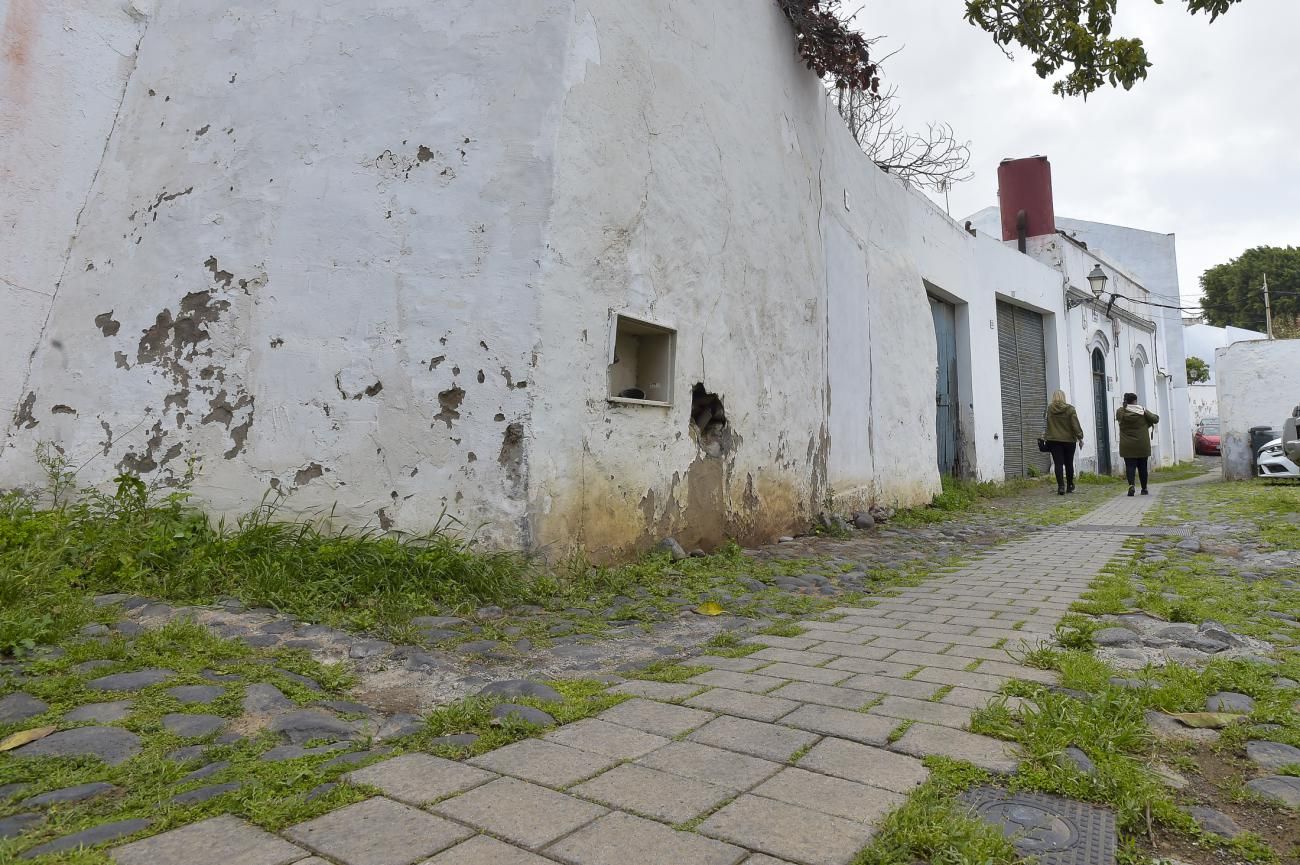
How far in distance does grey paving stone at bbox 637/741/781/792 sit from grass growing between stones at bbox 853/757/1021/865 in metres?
0.36

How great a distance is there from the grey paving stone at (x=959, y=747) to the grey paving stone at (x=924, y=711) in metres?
0.07

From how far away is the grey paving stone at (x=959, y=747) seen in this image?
1996 mm

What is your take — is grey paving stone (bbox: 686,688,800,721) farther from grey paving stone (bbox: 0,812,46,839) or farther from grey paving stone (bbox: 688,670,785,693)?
grey paving stone (bbox: 0,812,46,839)

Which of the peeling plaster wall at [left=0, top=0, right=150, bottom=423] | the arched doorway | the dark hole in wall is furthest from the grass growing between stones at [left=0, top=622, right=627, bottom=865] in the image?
the arched doorway

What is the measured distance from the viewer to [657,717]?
2.37 m

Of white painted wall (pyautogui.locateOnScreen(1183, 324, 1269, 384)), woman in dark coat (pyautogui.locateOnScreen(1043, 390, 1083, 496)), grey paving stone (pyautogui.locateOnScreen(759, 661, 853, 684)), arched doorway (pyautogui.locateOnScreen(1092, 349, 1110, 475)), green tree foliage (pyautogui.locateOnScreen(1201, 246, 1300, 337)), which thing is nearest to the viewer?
grey paving stone (pyautogui.locateOnScreen(759, 661, 853, 684))

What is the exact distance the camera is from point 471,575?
12.7 feet

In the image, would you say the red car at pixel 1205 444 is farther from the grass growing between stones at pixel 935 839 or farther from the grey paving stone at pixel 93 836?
the grey paving stone at pixel 93 836

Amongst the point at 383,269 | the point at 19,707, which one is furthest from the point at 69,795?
the point at 383,269

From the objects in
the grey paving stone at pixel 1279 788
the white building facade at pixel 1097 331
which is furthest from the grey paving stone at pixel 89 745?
the white building facade at pixel 1097 331

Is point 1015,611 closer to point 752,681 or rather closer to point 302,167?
point 752,681

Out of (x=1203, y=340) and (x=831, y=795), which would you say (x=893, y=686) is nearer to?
(x=831, y=795)

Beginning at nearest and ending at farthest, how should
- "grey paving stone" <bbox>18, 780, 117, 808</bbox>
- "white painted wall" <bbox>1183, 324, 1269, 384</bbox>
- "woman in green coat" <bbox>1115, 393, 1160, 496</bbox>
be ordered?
"grey paving stone" <bbox>18, 780, 117, 808</bbox> < "woman in green coat" <bbox>1115, 393, 1160, 496</bbox> < "white painted wall" <bbox>1183, 324, 1269, 384</bbox>

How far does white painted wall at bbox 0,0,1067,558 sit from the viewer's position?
166 inches
